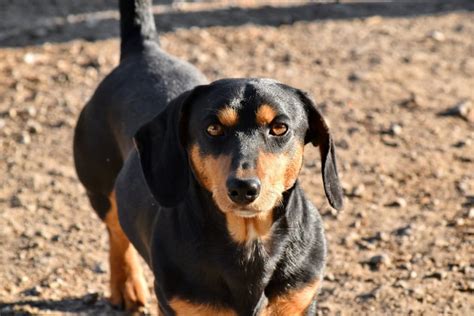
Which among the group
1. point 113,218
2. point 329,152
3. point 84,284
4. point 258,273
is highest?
point 329,152

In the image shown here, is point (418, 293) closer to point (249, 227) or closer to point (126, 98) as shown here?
point (249, 227)

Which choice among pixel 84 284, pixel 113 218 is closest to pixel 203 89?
pixel 113 218

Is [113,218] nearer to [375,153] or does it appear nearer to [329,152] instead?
[329,152]

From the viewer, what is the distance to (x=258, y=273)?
4.71m

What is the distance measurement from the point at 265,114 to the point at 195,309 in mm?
976

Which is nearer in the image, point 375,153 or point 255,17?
point 375,153

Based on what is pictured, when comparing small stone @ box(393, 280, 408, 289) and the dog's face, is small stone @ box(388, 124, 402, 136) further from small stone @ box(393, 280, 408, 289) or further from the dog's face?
the dog's face

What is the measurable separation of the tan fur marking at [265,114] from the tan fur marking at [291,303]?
84 cm

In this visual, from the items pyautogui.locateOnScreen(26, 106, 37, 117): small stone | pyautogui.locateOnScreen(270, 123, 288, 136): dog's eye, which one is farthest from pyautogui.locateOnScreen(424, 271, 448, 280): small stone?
pyautogui.locateOnScreen(26, 106, 37, 117): small stone

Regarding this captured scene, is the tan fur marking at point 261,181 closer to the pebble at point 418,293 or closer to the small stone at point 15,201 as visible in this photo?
the pebble at point 418,293

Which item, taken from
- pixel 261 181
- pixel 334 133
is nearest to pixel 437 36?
pixel 334 133

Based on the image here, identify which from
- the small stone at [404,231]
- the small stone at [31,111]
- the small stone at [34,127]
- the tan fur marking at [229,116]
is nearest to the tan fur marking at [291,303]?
the tan fur marking at [229,116]

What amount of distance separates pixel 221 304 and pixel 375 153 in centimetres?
357

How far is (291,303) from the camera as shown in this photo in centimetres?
469
